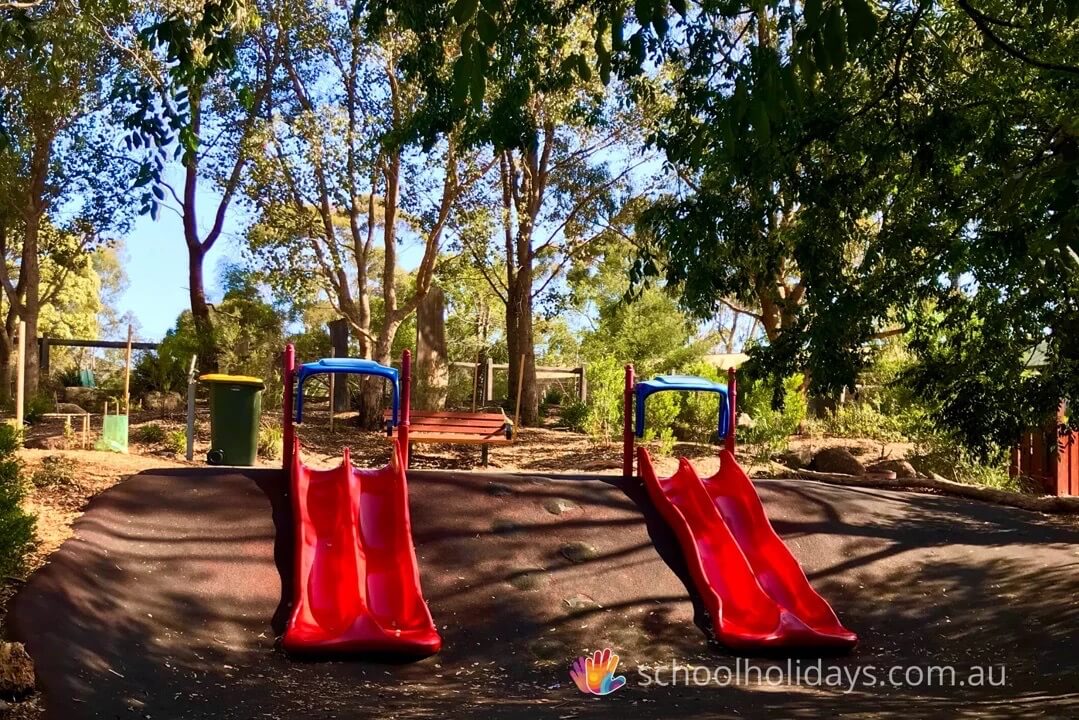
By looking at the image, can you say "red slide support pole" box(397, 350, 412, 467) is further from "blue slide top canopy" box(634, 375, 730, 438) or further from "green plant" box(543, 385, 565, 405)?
"green plant" box(543, 385, 565, 405)

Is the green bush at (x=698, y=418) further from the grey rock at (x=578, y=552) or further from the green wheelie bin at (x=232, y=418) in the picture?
the grey rock at (x=578, y=552)

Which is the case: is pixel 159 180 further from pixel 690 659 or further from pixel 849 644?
pixel 849 644

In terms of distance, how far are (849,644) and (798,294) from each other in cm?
1280

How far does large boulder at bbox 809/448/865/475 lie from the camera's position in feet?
39.5

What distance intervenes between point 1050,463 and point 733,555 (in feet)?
22.3

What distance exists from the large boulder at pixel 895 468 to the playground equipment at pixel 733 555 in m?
3.96

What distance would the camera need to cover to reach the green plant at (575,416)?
16.0m

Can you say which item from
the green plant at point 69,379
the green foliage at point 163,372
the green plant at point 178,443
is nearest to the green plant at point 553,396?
the green foliage at point 163,372

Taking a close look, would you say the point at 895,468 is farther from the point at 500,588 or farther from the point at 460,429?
the point at 500,588

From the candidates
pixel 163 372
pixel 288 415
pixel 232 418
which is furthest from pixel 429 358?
pixel 288 415

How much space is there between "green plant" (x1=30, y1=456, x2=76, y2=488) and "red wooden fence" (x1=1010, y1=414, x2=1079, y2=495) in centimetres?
1050

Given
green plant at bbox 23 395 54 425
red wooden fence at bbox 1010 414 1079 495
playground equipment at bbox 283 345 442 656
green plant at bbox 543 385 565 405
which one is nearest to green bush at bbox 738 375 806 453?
red wooden fence at bbox 1010 414 1079 495

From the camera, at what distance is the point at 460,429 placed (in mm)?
10680

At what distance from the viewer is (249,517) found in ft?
22.3
